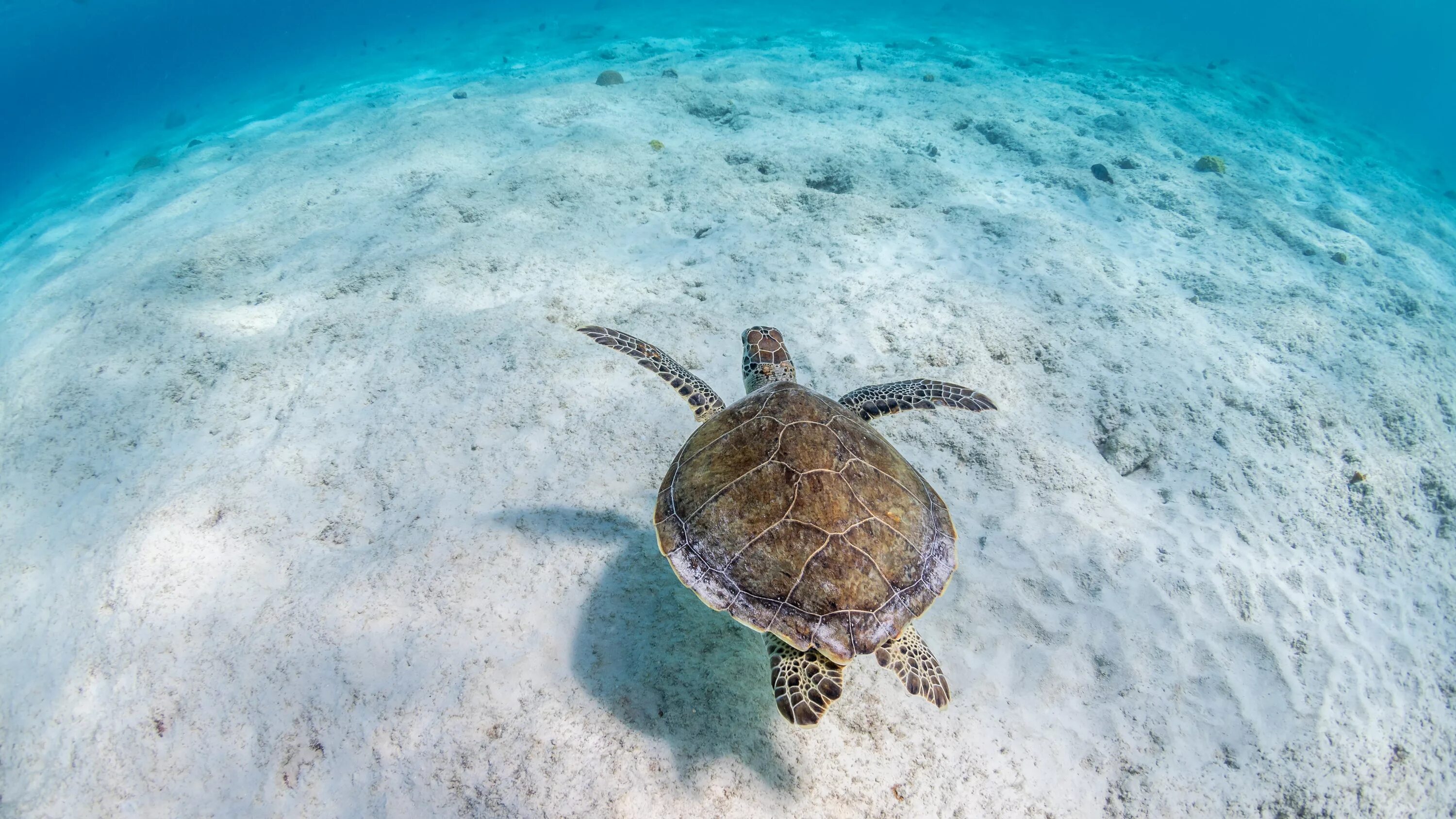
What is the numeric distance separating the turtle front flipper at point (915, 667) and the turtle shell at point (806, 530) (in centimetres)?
15

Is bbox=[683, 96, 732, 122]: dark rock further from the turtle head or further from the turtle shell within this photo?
the turtle shell

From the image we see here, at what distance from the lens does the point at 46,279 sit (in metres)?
6.82

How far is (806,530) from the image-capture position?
101 inches

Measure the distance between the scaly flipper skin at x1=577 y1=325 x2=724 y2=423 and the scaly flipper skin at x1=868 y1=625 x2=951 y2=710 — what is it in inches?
72.1

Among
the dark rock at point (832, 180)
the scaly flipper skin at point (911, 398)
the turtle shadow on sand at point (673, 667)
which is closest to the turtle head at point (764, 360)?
the scaly flipper skin at point (911, 398)

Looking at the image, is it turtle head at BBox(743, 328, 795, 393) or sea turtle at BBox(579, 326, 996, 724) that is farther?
turtle head at BBox(743, 328, 795, 393)

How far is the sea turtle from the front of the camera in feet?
7.94

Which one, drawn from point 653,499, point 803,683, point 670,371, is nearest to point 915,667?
point 803,683

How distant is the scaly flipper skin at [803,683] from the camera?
2293 millimetres

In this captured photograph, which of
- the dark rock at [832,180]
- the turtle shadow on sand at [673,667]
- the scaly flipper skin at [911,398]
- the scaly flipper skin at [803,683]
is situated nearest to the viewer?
the scaly flipper skin at [803,683]

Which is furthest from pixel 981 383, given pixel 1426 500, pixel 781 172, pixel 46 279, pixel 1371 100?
pixel 1371 100

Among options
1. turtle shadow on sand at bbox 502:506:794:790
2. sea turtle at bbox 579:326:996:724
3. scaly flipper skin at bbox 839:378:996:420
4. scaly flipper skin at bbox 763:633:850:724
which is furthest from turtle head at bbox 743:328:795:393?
scaly flipper skin at bbox 763:633:850:724

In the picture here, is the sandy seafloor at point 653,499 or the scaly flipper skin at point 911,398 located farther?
Result: the scaly flipper skin at point 911,398

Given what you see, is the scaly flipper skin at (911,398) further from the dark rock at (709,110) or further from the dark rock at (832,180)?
the dark rock at (709,110)
